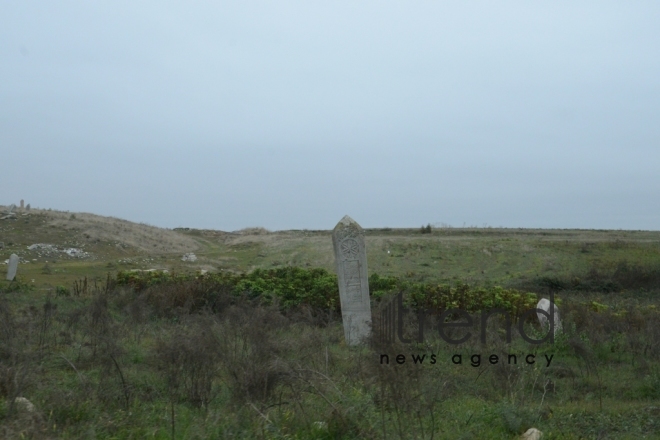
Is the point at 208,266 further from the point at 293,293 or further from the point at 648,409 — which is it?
the point at 648,409

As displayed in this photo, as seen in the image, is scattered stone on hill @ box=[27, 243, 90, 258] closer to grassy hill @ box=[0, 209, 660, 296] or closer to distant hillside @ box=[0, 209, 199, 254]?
grassy hill @ box=[0, 209, 660, 296]

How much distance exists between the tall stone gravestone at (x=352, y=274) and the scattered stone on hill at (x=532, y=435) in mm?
5608

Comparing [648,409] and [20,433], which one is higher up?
[20,433]

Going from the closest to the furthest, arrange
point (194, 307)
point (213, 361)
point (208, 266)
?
point (213, 361) < point (194, 307) < point (208, 266)

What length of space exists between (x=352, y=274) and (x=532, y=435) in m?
5.96

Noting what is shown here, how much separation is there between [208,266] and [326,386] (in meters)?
19.8

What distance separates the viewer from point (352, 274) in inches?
440

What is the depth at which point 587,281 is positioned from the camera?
20.2 metres

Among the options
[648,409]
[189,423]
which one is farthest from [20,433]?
[648,409]

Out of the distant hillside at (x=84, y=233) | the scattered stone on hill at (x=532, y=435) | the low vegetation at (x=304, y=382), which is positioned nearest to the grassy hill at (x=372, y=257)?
the distant hillside at (x=84, y=233)

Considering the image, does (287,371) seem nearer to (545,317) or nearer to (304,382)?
(304,382)

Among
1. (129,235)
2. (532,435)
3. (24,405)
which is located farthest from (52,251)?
(532,435)

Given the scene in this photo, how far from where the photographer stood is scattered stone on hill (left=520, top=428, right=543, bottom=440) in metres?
5.38

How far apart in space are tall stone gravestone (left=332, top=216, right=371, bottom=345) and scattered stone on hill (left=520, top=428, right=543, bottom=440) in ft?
18.4
